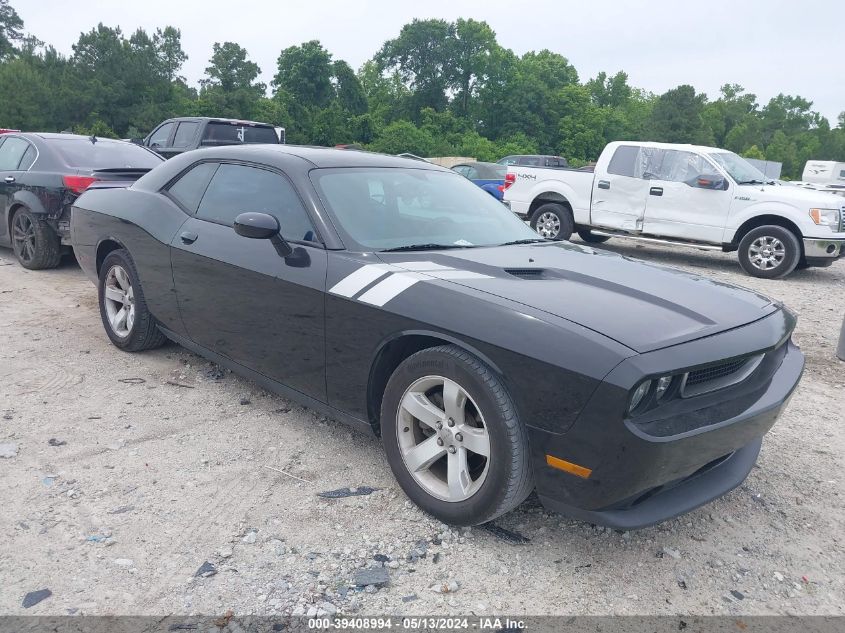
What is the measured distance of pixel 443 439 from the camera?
8.98 ft

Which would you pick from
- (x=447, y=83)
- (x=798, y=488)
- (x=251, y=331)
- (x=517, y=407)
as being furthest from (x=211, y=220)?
(x=447, y=83)

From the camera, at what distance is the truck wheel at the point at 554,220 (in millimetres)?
11148

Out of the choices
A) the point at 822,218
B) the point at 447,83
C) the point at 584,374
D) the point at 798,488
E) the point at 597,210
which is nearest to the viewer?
the point at 584,374

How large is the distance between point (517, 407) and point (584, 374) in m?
0.31

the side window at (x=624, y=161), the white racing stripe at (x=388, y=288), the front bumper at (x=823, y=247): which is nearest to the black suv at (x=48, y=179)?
the white racing stripe at (x=388, y=288)

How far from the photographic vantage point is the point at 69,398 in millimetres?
4051

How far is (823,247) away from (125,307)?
870 centimetres

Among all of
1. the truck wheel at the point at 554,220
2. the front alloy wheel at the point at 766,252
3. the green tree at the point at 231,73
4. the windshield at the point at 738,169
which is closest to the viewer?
the front alloy wheel at the point at 766,252

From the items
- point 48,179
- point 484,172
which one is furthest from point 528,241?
point 484,172

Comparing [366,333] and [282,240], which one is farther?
[282,240]

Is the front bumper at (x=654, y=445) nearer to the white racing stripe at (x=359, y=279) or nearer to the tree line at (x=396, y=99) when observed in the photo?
the white racing stripe at (x=359, y=279)

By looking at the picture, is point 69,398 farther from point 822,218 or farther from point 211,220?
point 822,218

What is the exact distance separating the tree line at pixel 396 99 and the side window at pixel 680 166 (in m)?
33.1

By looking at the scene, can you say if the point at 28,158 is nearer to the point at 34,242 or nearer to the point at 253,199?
the point at 34,242
